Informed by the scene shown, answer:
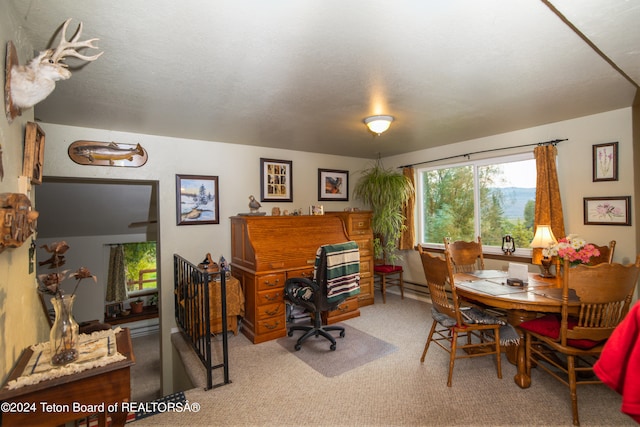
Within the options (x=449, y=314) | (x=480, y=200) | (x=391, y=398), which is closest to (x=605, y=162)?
(x=480, y=200)

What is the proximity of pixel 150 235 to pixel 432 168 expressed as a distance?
5237 millimetres

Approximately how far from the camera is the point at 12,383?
1.21 meters

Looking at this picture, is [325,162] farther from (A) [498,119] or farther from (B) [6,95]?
(B) [6,95]

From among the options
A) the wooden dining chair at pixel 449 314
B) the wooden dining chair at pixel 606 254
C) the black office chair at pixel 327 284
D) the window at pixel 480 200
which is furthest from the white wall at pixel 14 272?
the window at pixel 480 200

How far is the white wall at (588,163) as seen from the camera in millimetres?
2881

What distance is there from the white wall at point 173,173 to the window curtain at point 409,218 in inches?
73.9

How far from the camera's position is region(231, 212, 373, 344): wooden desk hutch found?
3338 millimetres

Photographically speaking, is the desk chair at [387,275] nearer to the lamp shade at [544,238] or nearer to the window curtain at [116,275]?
the lamp shade at [544,238]

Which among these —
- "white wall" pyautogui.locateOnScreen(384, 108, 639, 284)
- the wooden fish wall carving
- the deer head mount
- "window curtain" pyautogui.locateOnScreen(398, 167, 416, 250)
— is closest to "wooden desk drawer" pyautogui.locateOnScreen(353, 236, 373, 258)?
"window curtain" pyautogui.locateOnScreen(398, 167, 416, 250)

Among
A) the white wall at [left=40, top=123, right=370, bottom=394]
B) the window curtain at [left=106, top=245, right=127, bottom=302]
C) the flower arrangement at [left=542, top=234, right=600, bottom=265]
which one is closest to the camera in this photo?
the flower arrangement at [left=542, top=234, right=600, bottom=265]

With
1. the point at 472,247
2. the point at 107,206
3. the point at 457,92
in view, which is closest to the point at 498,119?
the point at 457,92

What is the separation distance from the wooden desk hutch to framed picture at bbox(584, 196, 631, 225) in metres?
2.63

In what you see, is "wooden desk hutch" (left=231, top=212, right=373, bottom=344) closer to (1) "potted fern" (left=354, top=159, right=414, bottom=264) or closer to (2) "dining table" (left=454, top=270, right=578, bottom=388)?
(1) "potted fern" (left=354, top=159, right=414, bottom=264)

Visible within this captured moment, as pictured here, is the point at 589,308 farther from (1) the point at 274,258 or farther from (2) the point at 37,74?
(2) the point at 37,74
